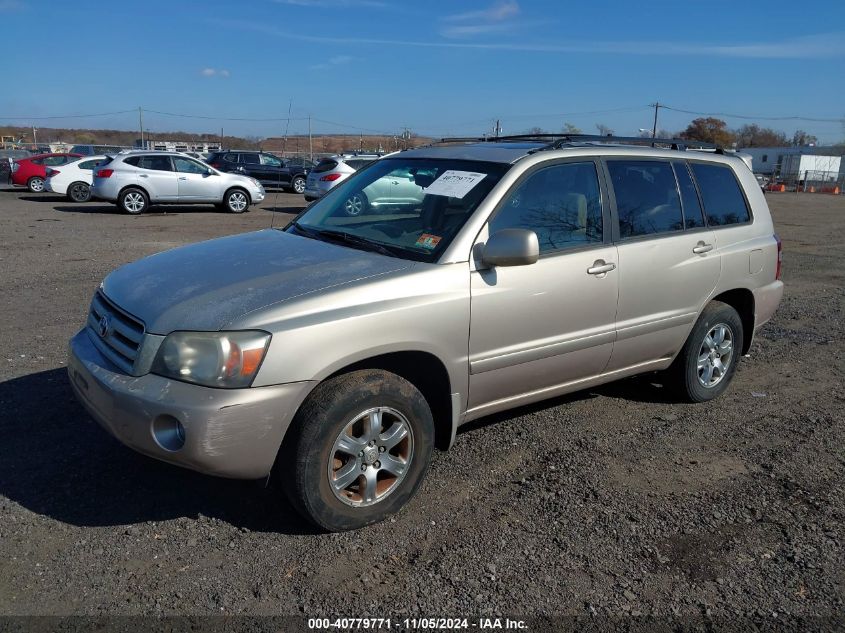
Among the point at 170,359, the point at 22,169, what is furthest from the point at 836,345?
the point at 22,169

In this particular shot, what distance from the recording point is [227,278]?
12.0 ft

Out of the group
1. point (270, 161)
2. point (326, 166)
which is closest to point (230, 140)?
point (270, 161)

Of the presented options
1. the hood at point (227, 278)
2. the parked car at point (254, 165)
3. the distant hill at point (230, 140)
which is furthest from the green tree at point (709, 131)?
the hood at point (227, 278)

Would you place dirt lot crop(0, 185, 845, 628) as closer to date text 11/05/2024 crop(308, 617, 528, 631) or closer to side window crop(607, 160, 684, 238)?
date text 11/05/2024 crop(308, 617, 528, 631)

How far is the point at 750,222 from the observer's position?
5.54m

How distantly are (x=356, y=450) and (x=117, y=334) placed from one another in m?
1.31

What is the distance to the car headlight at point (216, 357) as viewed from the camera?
10.2ft

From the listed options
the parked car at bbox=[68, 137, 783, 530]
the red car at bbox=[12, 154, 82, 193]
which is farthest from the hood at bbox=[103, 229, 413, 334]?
the red car at bbox=[12, 154, 82, 193]

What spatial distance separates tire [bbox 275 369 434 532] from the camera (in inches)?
129

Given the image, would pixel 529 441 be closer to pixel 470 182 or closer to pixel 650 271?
pixel 650 271

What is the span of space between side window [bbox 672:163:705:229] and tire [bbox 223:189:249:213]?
16.4 metres

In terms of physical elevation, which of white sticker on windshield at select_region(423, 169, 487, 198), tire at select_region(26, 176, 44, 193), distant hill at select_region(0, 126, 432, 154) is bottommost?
tire at select_region(26, 176, 44, 193)

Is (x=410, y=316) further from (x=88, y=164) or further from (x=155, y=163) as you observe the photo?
(x=88, y=164)

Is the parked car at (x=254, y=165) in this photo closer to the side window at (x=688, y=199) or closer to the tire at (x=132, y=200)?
the tire at (x=132, y=200)
